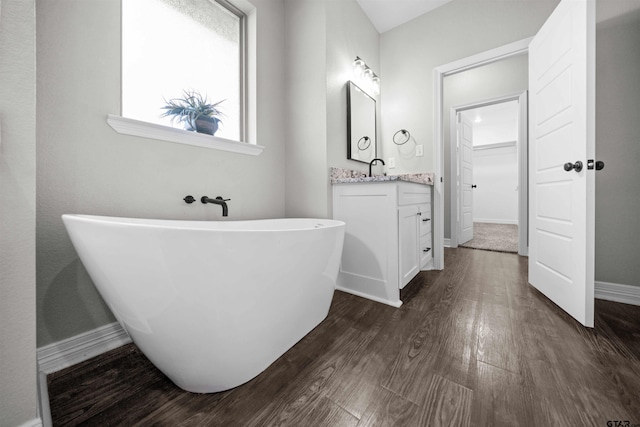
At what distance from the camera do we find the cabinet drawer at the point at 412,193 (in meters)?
1.56

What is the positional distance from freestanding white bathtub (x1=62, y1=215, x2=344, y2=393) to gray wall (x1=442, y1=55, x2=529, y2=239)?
296cm

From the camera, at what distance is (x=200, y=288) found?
2.19 ft

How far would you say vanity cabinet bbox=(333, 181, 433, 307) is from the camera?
4.99ft

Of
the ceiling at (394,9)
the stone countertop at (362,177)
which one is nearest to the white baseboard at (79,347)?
the stone countertop at (362,177)

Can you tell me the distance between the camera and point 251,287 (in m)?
0.76

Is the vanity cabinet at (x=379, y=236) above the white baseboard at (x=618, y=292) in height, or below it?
above

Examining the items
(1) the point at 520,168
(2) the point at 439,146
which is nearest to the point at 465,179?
(1) the point at 520,168

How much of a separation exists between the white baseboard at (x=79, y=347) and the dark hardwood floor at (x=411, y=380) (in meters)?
0.04

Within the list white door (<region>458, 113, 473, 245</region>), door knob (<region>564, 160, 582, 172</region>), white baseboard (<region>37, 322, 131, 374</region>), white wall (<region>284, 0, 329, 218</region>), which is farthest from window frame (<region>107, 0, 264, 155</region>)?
white door (<region>458, 113, 473, 245</region>)

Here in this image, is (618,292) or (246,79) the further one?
(246,79)

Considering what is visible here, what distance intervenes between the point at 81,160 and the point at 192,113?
1.98ft

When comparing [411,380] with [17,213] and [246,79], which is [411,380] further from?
[246,79]

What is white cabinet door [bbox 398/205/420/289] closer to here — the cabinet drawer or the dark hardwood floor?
the cabinet drawer

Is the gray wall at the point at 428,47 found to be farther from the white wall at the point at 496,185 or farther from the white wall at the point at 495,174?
the white wall at the point at 496,185
